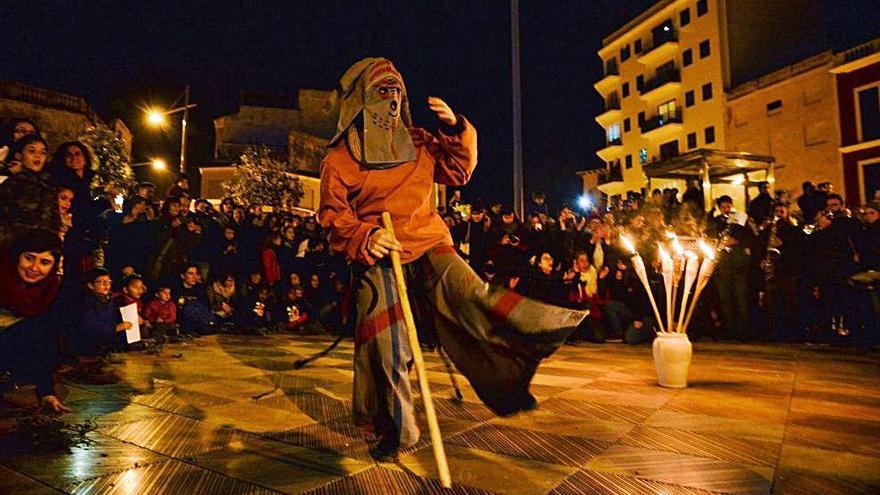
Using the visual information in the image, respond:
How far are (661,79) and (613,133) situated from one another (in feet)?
29.1

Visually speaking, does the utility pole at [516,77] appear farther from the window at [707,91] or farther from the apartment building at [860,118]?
the window at [707,91]

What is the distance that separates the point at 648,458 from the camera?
2.84m

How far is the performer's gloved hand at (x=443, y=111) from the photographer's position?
296cm

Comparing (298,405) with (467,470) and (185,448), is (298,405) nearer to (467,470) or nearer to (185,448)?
(185,448)

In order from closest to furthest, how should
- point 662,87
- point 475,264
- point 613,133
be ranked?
point 475,264
point 662,87
point 613,133

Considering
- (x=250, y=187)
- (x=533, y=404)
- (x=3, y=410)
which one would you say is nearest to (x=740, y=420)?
(x=533, y=404)

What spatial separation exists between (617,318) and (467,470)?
23.7ft

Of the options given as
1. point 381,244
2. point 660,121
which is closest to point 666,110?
point 660,121

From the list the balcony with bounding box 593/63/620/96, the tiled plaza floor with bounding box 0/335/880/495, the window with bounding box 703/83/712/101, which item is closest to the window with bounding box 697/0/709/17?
the window with bounding box 703/83/712/101

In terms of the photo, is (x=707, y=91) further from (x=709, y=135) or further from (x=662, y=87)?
(x=662, y=87)

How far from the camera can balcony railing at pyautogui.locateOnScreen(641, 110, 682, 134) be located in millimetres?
37938

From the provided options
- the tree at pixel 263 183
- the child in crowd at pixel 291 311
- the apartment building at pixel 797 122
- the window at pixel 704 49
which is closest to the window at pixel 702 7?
the window at pixel 704 49

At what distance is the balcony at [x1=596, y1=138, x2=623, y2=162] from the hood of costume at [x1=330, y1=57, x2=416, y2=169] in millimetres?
46581

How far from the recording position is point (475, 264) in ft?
32.3
